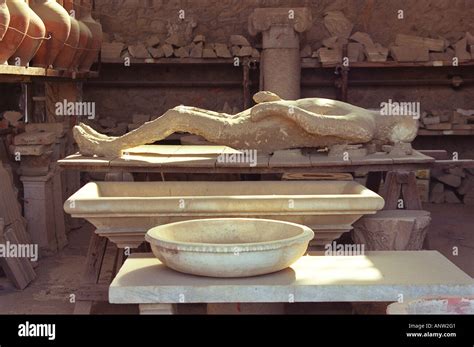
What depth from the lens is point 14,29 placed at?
237 inches

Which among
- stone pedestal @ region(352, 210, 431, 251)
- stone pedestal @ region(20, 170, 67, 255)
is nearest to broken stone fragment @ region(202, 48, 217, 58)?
stone pedestal @ region(20, 170, 67, 255)

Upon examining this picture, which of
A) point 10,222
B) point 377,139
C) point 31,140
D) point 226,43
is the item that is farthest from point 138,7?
point 377,139

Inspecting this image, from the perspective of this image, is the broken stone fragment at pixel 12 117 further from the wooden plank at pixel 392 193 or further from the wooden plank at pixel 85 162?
the wooden plank at pixel 392 193

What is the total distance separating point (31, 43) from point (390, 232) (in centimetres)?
387

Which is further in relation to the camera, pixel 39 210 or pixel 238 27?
pixel 238 27

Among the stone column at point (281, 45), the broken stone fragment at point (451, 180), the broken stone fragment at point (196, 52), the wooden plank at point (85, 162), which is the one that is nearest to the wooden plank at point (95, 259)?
the wooden plank at point (85, 162)

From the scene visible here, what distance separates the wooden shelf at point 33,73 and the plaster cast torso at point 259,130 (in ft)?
2.76

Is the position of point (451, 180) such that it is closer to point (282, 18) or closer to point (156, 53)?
point (282, 18)

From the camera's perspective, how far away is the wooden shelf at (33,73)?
Answer: 6012mm

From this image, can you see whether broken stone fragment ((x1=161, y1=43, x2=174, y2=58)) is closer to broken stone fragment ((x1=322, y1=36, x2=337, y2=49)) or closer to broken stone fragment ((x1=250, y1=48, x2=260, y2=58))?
broken stone fragment ((x1=250, y1=48, x2=260, y2=58))

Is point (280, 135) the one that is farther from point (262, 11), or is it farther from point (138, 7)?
point (138, 7)

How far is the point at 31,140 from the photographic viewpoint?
23.5 ft

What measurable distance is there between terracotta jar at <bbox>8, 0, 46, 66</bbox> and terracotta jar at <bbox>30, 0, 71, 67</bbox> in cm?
34

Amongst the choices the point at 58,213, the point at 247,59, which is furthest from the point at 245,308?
the point at 247,59
